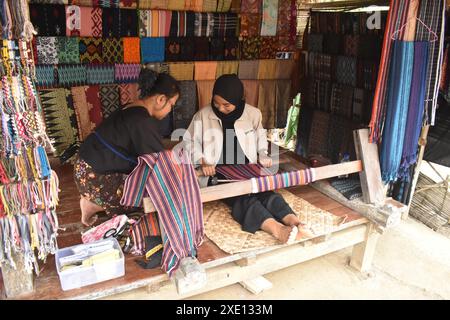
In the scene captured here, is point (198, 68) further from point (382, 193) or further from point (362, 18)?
point (382, 193)

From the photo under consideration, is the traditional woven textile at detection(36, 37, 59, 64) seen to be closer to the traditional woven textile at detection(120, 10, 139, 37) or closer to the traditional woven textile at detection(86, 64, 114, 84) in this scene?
the traditional woven textile at detection(86, 64, 114, 84)

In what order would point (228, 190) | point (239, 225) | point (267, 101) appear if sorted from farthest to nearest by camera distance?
point (267, 101) < point (239, 225) < point (228, 190)

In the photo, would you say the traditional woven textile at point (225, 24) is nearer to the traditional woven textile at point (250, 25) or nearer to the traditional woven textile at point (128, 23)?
the traditional woven textile at point (250, 25)

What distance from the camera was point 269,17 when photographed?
4.90m

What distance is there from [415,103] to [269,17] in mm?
2423

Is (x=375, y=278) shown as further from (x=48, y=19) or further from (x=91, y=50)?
(x=48, y=19)

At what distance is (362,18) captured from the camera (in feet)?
13.6

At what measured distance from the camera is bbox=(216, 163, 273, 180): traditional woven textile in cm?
314

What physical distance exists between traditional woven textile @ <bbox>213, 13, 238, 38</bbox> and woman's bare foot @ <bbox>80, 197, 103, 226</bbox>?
2.75m

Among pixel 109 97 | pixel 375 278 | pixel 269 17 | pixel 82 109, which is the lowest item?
pixel 375 278

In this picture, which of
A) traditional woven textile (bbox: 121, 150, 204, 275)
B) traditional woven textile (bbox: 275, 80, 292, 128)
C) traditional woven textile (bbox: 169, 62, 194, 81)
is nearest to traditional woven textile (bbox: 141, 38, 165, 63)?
traditional woven textile (bbox: 169, 62, 194, 81)

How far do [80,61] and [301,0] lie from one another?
2.91m

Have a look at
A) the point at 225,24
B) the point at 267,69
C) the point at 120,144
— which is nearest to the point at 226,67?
the point at 225,24

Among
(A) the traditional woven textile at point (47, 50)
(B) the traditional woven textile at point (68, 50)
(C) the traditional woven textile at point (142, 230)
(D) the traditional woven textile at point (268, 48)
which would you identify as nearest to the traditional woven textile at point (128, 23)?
(B) the traditional woven textile at point (68, 50)
